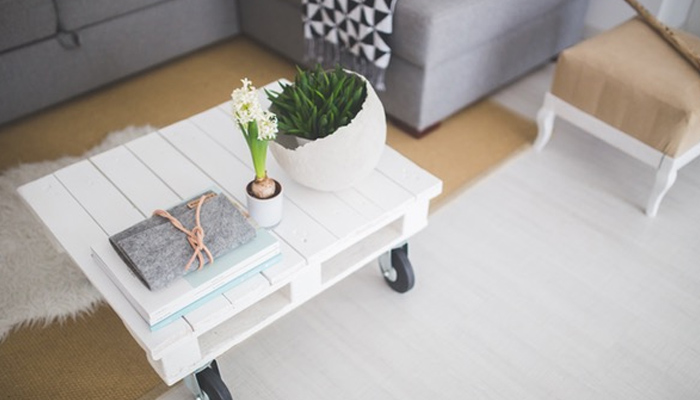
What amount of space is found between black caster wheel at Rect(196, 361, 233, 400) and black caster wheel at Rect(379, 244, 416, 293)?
0.53 m

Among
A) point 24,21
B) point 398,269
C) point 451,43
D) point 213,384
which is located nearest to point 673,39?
point 451,43

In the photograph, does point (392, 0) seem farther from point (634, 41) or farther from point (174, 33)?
point (174, 33)

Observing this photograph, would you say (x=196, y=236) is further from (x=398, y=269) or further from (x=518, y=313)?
(x=518, y=313)

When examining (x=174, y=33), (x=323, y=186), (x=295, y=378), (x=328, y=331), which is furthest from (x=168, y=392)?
(x=174, y=33)

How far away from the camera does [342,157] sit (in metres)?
1.43

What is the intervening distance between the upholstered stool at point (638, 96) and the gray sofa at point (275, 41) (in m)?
0.28

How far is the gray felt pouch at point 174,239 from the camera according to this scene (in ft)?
4.11

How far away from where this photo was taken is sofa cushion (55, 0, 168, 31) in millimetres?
2215

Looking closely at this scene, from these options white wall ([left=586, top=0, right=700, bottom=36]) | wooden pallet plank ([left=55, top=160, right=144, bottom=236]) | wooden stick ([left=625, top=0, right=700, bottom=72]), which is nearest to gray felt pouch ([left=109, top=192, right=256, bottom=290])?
wooden pallet plank ([left=55, top=160, right=144, bottom=236])

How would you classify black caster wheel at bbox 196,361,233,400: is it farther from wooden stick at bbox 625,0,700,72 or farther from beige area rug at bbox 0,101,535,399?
wooden stick at bbox 625,0,700,72

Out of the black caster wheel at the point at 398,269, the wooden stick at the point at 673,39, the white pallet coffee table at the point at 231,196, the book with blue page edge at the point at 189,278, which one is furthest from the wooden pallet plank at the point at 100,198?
the wooden stick at the point at 673,39

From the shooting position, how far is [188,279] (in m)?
1.27

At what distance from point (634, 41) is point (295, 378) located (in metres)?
1.43

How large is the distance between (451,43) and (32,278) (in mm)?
1364
